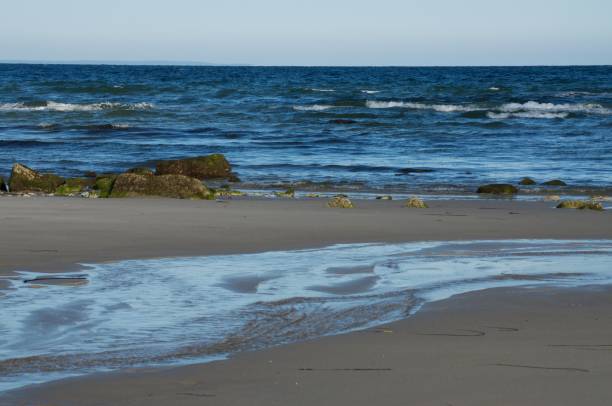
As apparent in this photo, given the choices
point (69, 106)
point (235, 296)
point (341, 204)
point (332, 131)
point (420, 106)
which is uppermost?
point (235, 296)

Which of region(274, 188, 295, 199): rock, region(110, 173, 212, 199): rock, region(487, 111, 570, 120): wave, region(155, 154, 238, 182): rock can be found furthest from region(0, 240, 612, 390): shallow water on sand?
region(487, 111, 570, 120): wave

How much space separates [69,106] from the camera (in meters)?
39.2

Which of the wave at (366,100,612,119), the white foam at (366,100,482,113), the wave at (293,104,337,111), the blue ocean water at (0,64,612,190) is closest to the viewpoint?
the blue ocean water at (0,64,612,190)

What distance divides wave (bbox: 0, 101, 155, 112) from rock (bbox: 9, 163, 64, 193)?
912 inches

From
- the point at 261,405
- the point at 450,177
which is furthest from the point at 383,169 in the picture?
the point at 261,405

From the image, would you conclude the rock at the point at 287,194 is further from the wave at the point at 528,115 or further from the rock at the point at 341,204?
the wave at the point at 528,115

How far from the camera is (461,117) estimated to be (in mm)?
32656

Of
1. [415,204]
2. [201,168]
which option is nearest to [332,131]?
[201,168]

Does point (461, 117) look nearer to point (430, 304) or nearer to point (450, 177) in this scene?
point (450, 177)

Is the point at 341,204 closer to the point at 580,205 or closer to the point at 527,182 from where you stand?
the point at 580,205

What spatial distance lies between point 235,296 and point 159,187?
675cm

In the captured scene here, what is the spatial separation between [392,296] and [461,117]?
1073 inches

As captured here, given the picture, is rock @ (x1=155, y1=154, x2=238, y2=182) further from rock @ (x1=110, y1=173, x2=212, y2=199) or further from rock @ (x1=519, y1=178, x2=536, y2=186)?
rock @ (x1=519, y1=178, x2=536, y2=186)

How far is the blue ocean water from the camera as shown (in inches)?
728
